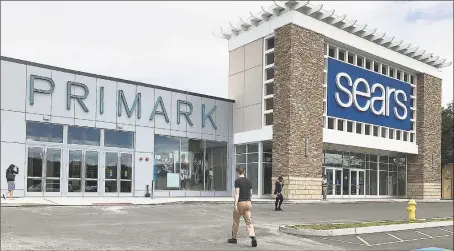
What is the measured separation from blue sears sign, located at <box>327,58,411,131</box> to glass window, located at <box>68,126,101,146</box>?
14407 millimetres

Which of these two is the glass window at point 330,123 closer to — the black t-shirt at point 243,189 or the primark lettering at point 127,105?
the primark lettering at point 127,105

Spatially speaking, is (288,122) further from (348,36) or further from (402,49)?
(402,49)

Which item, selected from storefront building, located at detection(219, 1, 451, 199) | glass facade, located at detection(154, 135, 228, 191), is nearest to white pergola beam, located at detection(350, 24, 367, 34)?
storefront building, located at detection(219, 1, 451, 199)

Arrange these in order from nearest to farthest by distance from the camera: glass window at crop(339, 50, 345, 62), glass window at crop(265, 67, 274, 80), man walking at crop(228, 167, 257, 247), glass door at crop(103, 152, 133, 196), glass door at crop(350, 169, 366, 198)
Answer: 1. man walking at crop(228, 167, 257, 247)
2. glass door at crop(103, 152, 133, 196)
3. glass window at crop(265, 67, 274, 80)
4. glass window at crop(339, 50, 345, 62)
5. glass door at crop(350, 169, 366, 198)

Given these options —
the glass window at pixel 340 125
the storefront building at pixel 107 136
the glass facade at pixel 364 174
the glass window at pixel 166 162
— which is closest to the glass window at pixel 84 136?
the storefront building at pixel 107 136

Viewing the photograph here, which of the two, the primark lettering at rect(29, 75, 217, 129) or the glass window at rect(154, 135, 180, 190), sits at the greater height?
the primark lettering at rect(29, 75, 217, 129)

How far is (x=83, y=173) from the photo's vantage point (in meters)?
26.4

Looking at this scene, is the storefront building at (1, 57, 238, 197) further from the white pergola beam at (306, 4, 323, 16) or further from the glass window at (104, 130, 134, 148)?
the white pergola beam at (306, 4, 323, 16)

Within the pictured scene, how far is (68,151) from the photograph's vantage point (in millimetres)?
25922

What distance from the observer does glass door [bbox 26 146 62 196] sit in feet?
80.4

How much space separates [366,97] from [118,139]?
56.5ft

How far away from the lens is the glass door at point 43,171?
24516 millimetres

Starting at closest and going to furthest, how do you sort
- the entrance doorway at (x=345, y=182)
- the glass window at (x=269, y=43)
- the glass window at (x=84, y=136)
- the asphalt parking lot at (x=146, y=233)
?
the asphalt parking lot at (x=146, y=233) < the glass window at (x=84, y=136) < the glass window at (x=269, y=43) < the entrance doorway at (x=345, y=182)

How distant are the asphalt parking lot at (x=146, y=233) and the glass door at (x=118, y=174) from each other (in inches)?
347
